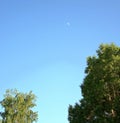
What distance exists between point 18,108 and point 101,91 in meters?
29.9

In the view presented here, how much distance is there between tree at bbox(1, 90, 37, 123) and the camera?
65.8 metres

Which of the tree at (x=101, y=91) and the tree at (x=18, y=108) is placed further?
the tree at (x=18, y=108)

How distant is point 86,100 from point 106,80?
3.74 meters

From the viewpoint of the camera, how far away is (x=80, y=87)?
151ft

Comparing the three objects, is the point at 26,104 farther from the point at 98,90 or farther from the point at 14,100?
the point at 98,90

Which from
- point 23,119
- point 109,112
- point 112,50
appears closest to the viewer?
point 109,112

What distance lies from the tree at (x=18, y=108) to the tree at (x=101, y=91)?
77.0 feet

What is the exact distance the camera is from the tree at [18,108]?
216ft

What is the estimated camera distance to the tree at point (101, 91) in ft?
133

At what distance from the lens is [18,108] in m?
67.0

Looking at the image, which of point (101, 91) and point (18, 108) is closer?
point (101, 91)

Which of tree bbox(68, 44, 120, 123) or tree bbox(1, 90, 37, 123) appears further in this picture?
tree bbox(1, 90, 37, 123)

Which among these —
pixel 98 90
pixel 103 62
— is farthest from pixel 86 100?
pixel 103 62

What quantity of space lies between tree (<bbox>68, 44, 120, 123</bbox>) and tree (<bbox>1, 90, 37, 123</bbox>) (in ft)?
77.0
